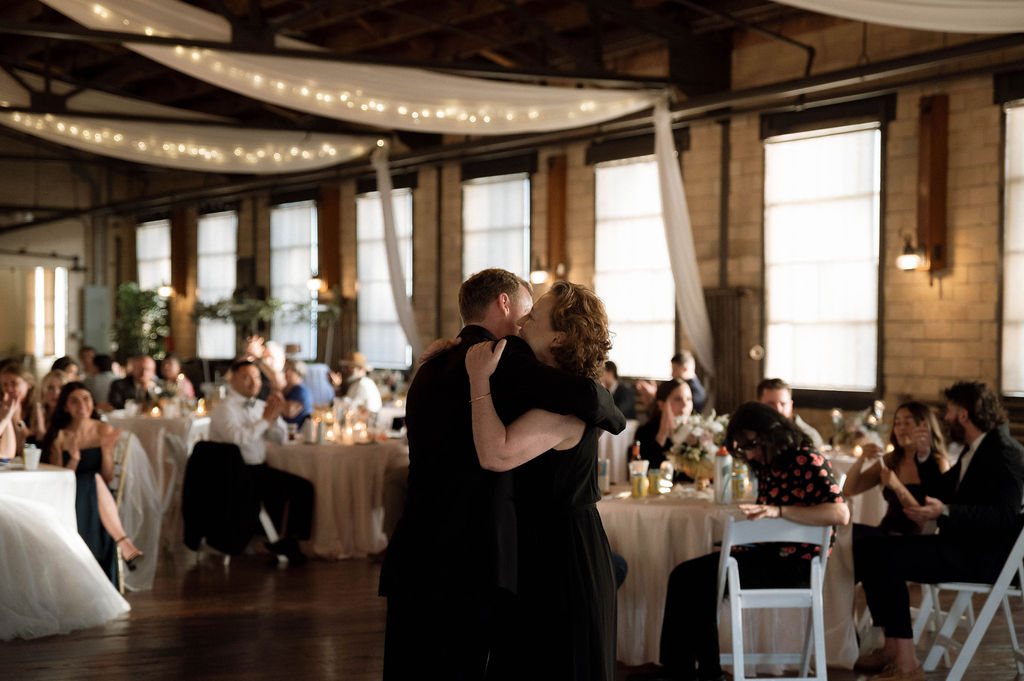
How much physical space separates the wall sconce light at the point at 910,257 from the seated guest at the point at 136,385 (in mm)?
6507

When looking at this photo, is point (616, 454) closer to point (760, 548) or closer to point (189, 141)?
point (189, 141)

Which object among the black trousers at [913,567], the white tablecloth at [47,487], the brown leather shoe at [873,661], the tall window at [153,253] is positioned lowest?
the brown leather shoe at [873,661]

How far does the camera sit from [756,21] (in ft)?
35.7

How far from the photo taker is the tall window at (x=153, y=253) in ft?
62.8

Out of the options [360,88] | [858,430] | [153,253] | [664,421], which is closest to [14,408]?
[360,88]

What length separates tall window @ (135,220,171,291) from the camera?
19141mm

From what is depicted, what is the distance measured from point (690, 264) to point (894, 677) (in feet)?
16.4

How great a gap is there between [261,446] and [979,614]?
4660 millimetres

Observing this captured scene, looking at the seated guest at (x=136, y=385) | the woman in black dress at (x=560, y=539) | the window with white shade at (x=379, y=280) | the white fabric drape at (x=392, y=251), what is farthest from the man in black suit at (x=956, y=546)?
the window with white shade at (x=379, y=280)

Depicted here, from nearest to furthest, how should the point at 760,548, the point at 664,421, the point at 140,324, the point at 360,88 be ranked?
the point at 760,548 → the point at 664,421 → the point at 360,88 → the point at 140,324

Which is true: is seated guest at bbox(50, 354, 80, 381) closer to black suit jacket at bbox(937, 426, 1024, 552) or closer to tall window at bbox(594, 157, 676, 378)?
tall window at bbox(594, 157, 676, 378)

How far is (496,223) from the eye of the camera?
1350 cm

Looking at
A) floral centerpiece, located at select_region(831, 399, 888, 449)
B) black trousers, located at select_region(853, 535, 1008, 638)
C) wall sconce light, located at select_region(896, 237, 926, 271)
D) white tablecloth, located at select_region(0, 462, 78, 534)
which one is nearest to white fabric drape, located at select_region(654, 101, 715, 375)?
wall sconce light, located at select_region(896, 237, 926, 271)

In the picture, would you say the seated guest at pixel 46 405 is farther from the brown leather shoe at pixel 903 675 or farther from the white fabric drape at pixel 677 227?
the brown leather shoe at pixel 903 675
